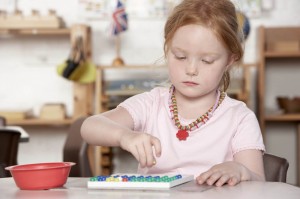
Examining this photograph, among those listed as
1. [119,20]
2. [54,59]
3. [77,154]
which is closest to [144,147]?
[77,154]

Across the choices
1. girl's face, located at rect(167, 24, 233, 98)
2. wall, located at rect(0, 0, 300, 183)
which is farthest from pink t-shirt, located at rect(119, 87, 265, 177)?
Answer: wall, located at rect(0, 0, 300, 183)

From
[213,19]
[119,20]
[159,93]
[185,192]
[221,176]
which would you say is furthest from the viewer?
[119,20]

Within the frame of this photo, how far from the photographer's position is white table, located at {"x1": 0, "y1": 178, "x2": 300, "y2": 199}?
1218 mm

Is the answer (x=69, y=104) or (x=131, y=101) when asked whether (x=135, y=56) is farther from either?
(x=131, y=101)

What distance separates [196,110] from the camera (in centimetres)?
183

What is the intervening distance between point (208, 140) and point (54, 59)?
4.16m

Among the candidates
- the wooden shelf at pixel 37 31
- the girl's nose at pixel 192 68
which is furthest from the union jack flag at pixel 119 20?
the girl's nose at pixel 192 68

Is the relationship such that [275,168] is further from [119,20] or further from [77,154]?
[119,20]

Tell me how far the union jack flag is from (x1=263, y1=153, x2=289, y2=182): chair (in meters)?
3.74

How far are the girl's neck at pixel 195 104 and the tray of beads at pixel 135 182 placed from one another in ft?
1.54

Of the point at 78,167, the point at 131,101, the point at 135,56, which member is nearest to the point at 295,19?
the point at 135,56

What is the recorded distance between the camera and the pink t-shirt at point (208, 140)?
1.75 m

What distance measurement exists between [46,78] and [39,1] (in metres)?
0.65

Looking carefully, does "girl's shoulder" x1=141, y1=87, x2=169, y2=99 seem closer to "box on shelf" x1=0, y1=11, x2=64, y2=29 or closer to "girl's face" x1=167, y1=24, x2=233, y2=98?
"girl's face" x1=167, y1=24, x2=233, y2=98
